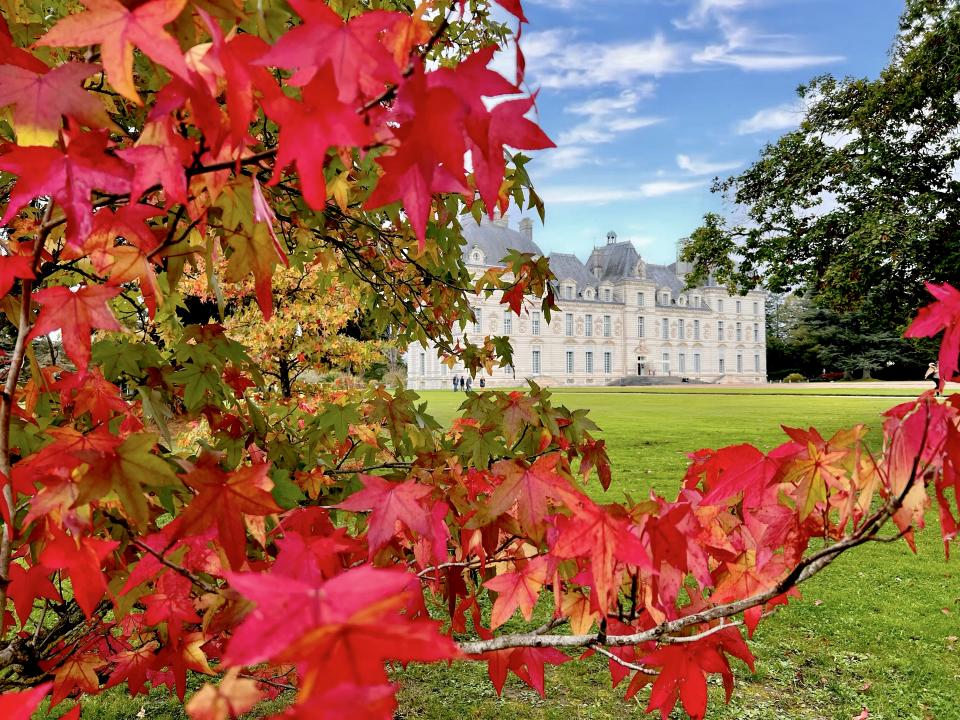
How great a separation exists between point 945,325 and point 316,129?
103cm

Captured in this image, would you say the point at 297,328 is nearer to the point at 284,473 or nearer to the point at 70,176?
the point at 284,473

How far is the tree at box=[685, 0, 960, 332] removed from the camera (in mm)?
10367

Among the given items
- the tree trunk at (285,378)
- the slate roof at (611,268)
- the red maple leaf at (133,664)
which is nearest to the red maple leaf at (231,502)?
the red maple leaf at (133,664)

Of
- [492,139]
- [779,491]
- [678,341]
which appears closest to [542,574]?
[779,491]

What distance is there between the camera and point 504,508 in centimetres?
118

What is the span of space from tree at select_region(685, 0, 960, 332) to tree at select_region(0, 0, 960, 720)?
11.1 metres

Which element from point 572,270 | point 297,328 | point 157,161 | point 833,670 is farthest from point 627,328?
point 157,161

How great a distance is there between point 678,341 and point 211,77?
55.6 metres

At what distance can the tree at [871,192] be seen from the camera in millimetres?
10367

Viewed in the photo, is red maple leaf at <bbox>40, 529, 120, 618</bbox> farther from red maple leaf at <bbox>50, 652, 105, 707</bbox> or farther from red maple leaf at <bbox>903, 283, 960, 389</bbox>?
red maple leaf at <bbox>903, 283, 960, 389</bbox>

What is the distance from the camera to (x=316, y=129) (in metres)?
0.66

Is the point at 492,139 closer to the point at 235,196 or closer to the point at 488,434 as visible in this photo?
the point at 235,196

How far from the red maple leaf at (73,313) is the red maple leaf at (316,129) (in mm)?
486

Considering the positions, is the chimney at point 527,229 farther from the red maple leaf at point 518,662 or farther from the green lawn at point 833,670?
the red maple leaf at point 518,662
